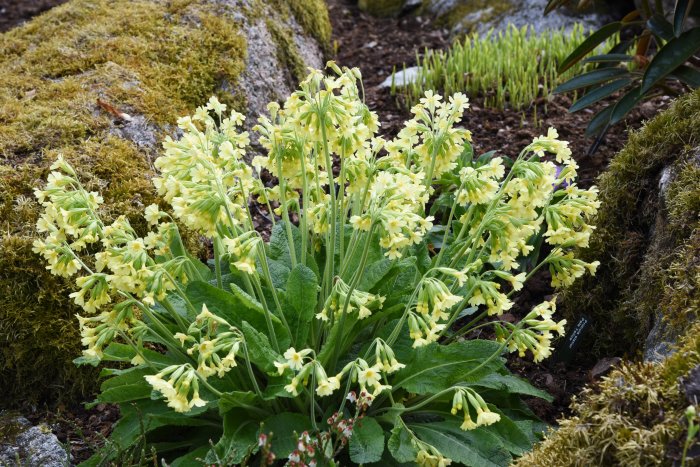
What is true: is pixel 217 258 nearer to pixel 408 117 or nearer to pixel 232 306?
pixel 232 306

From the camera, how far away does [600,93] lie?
3988 mm

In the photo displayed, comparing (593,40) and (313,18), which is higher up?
(313,18)

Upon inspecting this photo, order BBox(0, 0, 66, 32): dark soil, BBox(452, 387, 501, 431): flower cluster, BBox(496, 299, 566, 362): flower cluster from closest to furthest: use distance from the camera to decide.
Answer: BBox(452, 387, 501, 431): flower cluster, BBox(496, 299, 566, 362): flower cluster, BBox(0, 0, 66, 32): dark soil

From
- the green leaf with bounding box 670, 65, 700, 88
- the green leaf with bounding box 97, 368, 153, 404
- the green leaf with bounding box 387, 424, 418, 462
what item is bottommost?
the green leaf with bounding box 387, 424, 418, 462

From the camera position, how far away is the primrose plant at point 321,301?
84.8 inches

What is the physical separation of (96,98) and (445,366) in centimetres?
247

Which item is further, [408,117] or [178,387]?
[408,117]

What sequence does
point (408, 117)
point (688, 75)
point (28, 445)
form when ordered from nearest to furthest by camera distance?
1. point (28, 445)
2. point (688, 75)
3. point (408, 117)

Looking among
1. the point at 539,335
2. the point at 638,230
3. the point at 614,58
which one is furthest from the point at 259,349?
the point at 614,58

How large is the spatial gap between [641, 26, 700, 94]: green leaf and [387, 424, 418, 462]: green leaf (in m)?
2.11

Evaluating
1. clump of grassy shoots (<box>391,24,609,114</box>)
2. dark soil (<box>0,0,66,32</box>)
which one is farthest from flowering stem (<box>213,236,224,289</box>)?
dark soil (<box>0,0,66,32</box>)

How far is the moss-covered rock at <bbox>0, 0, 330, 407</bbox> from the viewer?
302 cm

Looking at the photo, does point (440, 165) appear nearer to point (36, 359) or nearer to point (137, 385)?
point (137, 385)

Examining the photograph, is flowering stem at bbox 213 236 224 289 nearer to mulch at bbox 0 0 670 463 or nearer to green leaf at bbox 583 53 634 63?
mulch at bbox 0 0 670 463
